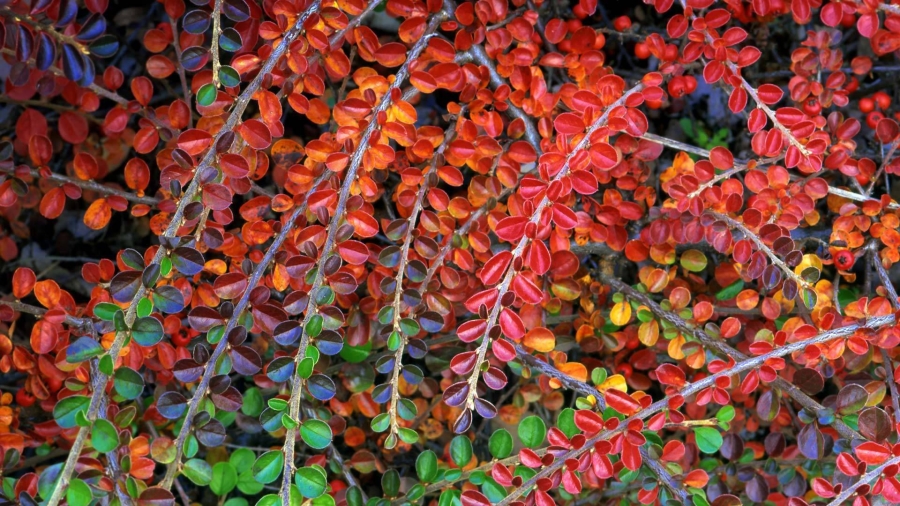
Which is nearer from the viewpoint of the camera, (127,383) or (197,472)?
(127,383)

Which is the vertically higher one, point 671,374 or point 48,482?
point 48,482

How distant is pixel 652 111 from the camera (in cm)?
217

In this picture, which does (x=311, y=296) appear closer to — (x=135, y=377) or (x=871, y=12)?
(x=135, y=377)

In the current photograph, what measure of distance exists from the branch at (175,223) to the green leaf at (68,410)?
0.07ft

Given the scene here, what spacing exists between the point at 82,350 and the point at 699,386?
105cm

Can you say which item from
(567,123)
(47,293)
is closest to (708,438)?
(567,123)

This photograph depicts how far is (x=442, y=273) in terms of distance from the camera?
146cm

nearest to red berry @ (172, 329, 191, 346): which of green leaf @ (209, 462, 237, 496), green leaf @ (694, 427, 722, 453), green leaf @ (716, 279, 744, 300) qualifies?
green leaf @ (209, 462, 237, 496)

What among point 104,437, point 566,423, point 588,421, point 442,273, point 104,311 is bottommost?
point 566,423

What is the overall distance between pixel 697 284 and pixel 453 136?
74cm

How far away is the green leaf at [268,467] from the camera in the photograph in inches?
46.4

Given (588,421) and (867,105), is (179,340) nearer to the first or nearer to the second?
(588,421)

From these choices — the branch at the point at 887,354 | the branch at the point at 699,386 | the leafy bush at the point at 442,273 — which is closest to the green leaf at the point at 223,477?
the leafy bush at the point at 442,273

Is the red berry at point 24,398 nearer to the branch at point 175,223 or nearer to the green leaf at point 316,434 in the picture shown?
the branch at point 175,223
